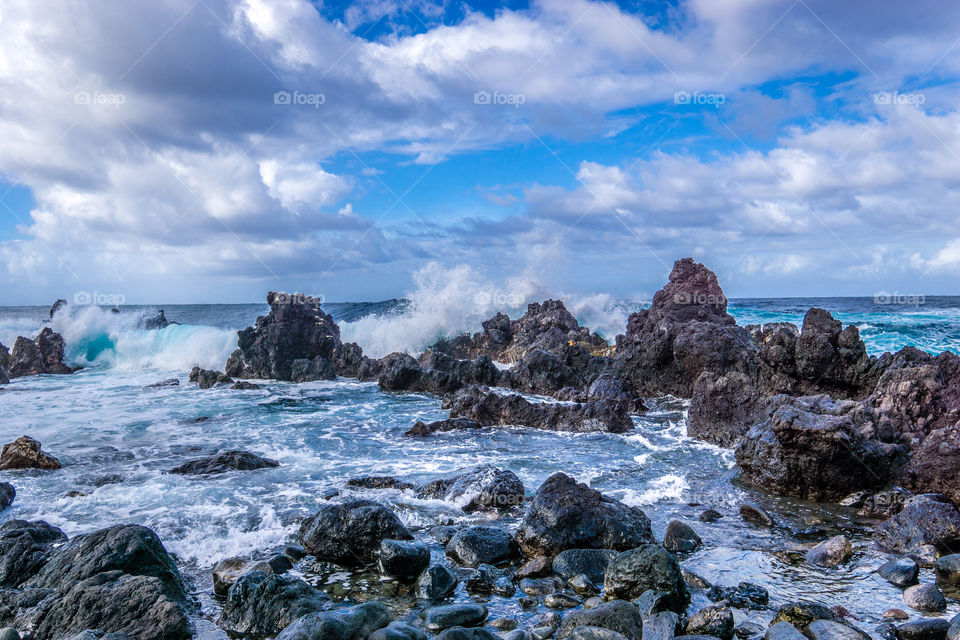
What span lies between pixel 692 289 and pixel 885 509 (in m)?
15.5

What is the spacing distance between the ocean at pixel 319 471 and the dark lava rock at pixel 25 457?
0.35 meters

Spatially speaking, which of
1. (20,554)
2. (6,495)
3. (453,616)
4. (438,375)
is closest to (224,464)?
(6,495)

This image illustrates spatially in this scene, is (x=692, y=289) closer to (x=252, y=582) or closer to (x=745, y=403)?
(x=745, y=403)

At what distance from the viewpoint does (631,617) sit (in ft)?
16.4

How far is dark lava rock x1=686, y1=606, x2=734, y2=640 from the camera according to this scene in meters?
4.80

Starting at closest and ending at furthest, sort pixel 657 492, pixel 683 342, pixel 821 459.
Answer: pixel 821 459, pixel 657 492, pixel 683 342

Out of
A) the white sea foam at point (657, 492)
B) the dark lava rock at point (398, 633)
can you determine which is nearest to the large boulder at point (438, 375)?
the white sea foam at point (657, 492)

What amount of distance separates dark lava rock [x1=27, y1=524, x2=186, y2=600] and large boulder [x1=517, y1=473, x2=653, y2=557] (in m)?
3.82

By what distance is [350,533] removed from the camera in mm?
6855

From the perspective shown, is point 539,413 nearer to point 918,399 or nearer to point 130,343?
point 918,399

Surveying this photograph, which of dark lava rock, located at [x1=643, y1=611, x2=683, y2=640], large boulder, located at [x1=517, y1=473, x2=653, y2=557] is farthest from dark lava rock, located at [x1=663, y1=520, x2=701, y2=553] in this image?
dark lava rock, located at [x1=643, y1=611, x2=683, y2=640]

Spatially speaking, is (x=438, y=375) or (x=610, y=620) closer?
(x=610, y=620)

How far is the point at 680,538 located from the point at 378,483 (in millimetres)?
5084

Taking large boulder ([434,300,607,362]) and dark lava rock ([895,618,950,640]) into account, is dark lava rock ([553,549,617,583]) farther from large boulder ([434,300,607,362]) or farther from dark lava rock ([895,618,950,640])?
large boulder ([434,300,607,362])
